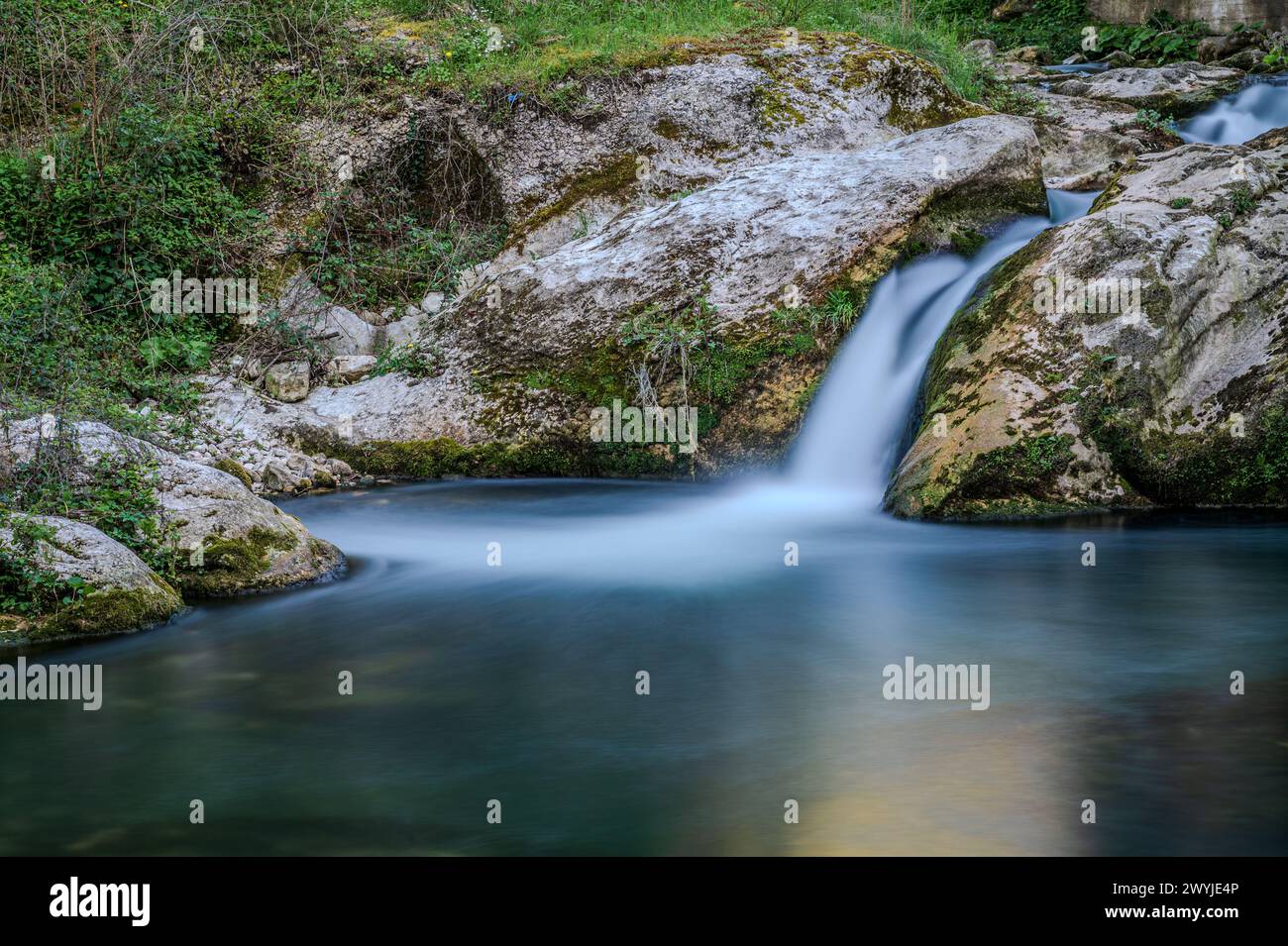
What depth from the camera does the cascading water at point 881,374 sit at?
8.39 meters

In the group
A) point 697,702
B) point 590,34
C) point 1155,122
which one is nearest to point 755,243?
point 590,34

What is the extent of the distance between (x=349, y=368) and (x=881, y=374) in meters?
4.81

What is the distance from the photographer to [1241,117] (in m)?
13.2

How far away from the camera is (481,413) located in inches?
368

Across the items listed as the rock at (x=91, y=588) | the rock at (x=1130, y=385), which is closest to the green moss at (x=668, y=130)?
the rock at (x=1130, y=385)

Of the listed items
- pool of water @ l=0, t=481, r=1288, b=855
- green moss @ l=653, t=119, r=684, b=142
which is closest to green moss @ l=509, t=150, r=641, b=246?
green moss @ l=653, t=119, r=684, b=142

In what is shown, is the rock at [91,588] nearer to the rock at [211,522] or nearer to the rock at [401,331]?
the rock at [211,522]

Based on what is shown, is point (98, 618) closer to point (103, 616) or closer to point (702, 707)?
point (103, 616)

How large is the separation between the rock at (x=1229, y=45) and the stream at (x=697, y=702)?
12.6 metres

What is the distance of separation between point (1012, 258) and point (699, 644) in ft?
15.3

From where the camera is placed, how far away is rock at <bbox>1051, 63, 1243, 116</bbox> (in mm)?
13852

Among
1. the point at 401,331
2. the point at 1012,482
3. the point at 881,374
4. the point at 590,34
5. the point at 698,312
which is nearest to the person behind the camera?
the point at 1012,482

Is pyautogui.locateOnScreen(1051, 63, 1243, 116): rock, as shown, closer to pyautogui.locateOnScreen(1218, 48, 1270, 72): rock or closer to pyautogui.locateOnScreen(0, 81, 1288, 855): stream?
pyautogui.locateOnScreen(1218, 48, 1270, 72): rock

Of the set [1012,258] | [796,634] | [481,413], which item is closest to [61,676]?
[796,634]
